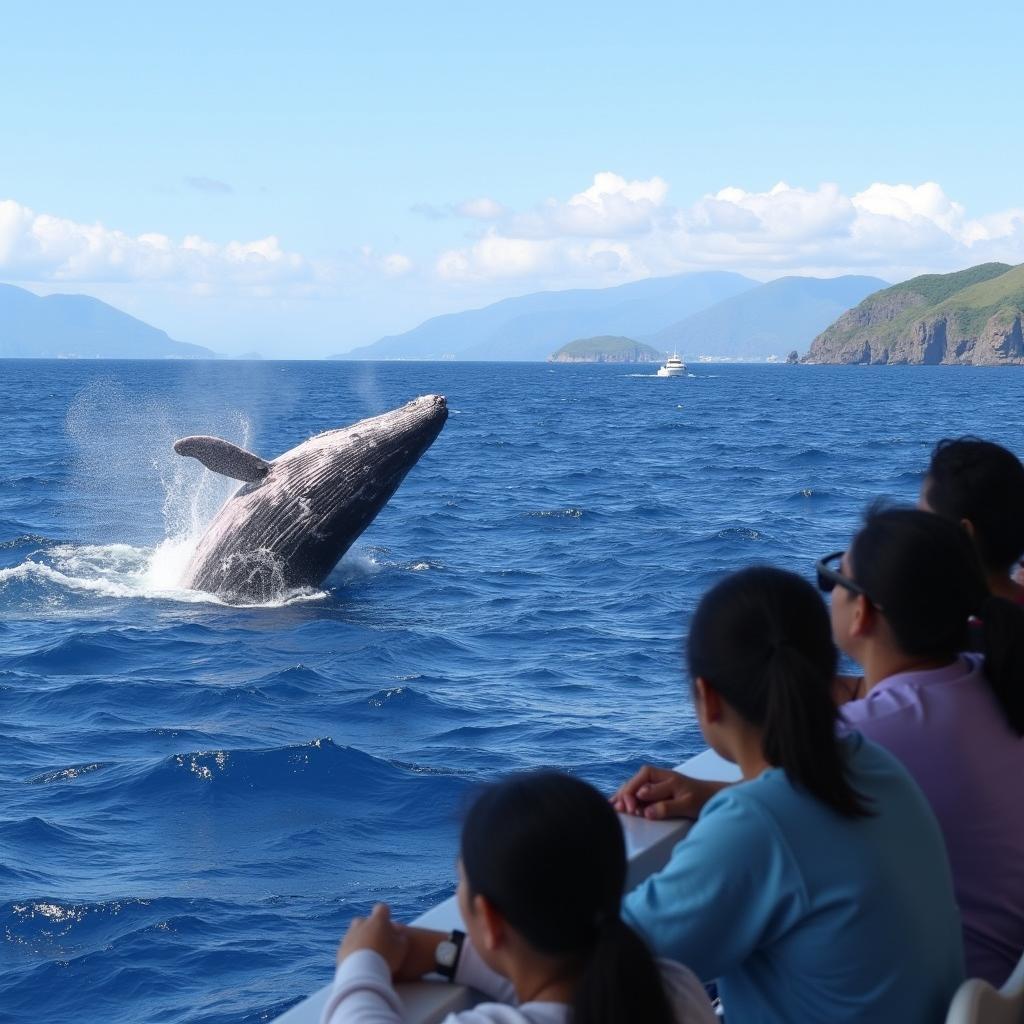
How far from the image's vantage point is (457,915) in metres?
2.75

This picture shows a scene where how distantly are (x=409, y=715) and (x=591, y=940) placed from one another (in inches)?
348

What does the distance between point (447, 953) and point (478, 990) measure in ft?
0.28

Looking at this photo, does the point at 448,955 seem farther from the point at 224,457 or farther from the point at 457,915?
the point at 224,457

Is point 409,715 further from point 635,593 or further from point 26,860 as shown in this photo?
point 635,593

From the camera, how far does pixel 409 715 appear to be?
1087 centimetres

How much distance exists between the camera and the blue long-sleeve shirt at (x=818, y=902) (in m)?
2.52

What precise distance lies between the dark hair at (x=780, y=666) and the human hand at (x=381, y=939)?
77cm

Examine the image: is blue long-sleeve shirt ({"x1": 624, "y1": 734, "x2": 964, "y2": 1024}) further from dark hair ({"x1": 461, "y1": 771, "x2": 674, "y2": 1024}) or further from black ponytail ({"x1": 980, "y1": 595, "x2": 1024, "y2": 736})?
black ponytail ({"x1": 980, "y1": 595, "x2": 1024, "y2": 736})

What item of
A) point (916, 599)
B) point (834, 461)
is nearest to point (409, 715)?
point (916, 599)

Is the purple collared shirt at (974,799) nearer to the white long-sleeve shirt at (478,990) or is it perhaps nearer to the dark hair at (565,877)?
the white long-sleeve shirt at (478,990)

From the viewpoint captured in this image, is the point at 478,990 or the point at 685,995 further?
the point at 478,990

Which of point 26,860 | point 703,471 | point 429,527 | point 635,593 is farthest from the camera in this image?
point 703,471

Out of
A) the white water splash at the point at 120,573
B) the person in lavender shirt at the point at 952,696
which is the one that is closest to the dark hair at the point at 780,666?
the person in lavender shirt at the point at 952,696

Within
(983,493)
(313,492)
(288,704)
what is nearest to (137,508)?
(313,492)
